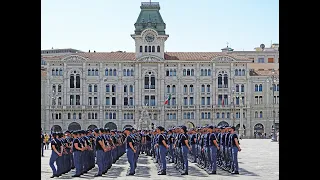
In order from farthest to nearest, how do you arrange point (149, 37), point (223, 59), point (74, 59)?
point (149, 37) < point (223, 59) < point (74, 59)

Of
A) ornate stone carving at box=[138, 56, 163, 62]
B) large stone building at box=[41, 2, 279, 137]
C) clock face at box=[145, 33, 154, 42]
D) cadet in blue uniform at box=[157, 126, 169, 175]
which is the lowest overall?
cadet in blue uniform at box=[157, 126, 169, 175]

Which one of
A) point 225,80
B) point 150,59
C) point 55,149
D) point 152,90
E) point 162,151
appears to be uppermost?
point 150,59

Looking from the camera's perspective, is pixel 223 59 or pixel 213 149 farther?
pixel 223 59

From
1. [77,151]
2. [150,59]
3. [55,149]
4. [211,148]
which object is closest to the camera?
[55,149]

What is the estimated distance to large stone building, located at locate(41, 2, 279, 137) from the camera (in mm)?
77500

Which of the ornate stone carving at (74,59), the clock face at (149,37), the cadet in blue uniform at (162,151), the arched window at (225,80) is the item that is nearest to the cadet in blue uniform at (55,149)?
the cadet in blue uniform at (162,151)

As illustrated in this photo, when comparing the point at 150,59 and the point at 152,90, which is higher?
the point at 150,59

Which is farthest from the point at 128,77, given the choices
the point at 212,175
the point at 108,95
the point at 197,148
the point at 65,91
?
the point at 212,175

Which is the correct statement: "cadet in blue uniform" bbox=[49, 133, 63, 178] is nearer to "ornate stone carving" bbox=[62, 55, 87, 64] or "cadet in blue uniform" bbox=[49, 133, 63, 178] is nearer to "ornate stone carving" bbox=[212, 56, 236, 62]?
"ornate stone carving" bbox=[62, 55, 87, 64]

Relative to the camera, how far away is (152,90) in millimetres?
78125

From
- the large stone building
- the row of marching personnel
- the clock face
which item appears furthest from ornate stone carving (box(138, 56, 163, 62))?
the row of marching personnel

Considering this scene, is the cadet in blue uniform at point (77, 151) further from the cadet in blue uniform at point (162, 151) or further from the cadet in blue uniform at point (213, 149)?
the cadet in blue uniform at point (213, 149)

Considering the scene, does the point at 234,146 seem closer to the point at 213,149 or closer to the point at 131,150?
the point at 213,149

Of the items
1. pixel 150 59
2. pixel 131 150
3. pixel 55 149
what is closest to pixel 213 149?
pixel 131 150
